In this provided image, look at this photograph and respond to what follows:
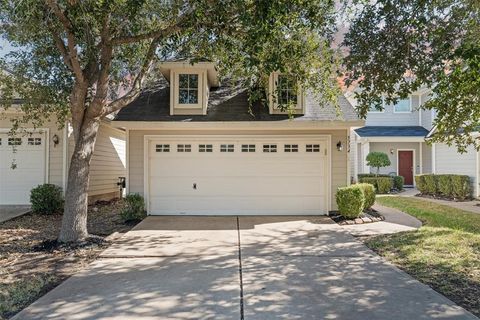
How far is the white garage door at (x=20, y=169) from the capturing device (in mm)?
11578

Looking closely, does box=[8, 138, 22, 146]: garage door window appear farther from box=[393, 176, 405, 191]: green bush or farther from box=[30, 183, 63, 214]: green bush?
box=[393, 176, 405, 191]: green bush

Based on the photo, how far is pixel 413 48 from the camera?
21.9 feet

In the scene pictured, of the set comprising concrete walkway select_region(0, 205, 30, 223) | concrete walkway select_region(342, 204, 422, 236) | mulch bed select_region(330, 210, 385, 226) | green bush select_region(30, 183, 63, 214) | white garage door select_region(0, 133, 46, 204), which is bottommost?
concrete walkway select_region(342, 204, 422, 236)

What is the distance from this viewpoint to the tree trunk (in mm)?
7301

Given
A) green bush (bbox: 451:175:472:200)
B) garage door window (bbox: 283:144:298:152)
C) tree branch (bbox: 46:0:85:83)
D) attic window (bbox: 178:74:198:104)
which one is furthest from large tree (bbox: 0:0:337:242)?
green bush (bbox: 451:175:472:200)

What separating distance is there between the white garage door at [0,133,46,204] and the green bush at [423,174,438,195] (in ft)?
47.8

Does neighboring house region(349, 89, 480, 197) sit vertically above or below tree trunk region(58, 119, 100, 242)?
above

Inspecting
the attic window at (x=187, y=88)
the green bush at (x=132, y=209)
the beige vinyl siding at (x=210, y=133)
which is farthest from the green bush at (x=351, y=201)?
the green bush at (x=132, y=209)

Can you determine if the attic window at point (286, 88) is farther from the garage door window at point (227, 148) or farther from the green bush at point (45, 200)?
the green bush at point (45, 200)

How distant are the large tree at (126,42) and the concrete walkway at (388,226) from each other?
3087mm

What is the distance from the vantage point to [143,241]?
7.69 metres

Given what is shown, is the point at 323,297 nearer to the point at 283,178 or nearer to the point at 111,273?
the point at 111,273

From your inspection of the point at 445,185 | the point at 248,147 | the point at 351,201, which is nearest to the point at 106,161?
the point at 248,147

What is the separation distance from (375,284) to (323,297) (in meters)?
0.92
